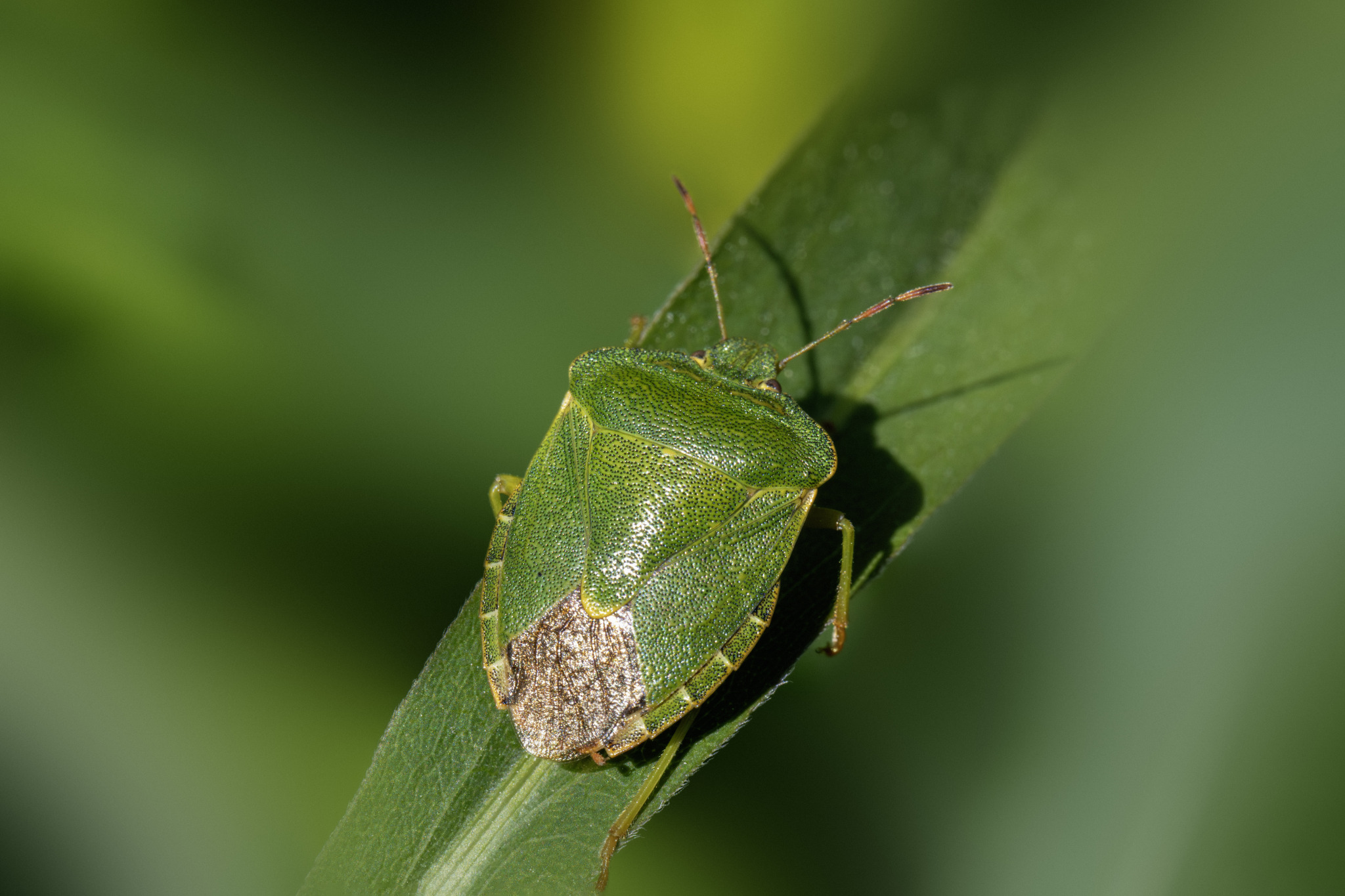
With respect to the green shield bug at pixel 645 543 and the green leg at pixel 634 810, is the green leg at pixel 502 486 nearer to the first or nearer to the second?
the green shield bug at pixel 645 543

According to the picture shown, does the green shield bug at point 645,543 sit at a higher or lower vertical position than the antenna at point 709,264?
lower

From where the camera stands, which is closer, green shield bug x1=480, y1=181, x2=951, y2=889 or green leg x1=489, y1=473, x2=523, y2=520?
green shield bug x1=480, y1=181, x2=951, y2=889

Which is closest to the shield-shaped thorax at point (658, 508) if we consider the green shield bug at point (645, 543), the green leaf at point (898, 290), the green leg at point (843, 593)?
the green shield bug at point (645, 543)

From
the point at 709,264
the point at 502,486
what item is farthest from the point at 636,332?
the point at 502,486

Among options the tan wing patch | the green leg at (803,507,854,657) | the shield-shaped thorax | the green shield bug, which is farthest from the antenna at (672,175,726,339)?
the tan wing patch

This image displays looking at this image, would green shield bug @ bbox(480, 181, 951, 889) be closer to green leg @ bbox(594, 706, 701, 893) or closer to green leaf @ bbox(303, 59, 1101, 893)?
green leg @ bbox(594, 706, 701, 893)

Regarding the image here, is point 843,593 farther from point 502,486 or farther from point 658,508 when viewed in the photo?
point 502,486

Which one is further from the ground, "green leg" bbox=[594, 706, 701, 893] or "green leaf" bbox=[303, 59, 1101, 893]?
"green leaf" bbox=[303, 59, 1101, 893]

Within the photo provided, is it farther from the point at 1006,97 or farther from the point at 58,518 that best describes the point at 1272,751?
the point at 58,518
